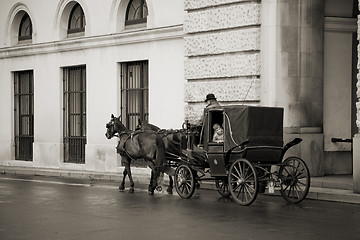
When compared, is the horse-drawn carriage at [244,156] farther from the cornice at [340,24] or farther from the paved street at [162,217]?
the cornice at [340,24]

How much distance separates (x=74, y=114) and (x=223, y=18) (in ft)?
26.2

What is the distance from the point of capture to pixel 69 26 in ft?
89.7

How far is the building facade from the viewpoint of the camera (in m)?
19.9

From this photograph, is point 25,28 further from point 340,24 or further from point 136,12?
point 340,24

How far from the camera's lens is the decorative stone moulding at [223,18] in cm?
1989

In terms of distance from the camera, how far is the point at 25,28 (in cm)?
2948

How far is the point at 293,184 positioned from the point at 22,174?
12884mm

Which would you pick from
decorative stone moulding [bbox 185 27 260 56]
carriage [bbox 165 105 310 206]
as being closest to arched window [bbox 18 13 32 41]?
decorative stone moulding [bbox 185 27 260 56]

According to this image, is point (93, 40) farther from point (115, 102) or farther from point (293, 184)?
point (293, 184)

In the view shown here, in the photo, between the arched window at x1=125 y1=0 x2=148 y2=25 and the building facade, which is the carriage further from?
the arched window at x1=125 y1=0 x2=148 y2=25

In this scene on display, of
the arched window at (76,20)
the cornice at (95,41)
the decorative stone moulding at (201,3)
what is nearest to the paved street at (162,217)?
the decorative stone moulding at (201,3)

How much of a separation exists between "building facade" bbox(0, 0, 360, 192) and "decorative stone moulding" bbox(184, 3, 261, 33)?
26 millimetres

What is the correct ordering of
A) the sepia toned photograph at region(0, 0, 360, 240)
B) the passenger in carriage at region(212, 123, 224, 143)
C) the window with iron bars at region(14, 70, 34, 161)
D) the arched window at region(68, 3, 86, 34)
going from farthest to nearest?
1. the window with iron bars at region(14, 70, 34, 161)
2. the arched window at region(68, 3, 86, 34)
3. the passenger in carriage at region(212, 123, 224, 143)
4. the sepia toned photograph at region(0, 0, 360, 240)

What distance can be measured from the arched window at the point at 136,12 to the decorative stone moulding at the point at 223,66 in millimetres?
3229
